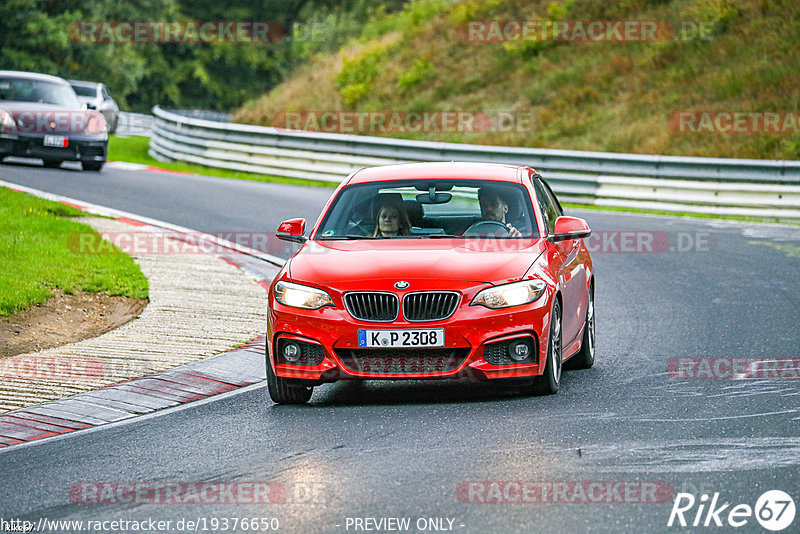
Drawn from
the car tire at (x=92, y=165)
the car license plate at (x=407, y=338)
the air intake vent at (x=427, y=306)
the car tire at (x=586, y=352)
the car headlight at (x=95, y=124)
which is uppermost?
the air intake vent at (x=427, y=306)

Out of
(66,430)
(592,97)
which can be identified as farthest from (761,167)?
(66,430)

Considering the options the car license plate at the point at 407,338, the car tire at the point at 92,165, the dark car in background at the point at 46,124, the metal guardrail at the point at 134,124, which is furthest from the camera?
the metal guardrail at the point at 134,124

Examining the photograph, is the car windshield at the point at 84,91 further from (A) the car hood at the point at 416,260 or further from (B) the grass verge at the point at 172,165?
(A) the car hood at the point at 416,260

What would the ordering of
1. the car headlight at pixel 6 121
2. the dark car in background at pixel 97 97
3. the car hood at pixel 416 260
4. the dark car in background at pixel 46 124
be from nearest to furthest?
the car hood at pixel 416 260 → the car headlight at pixel 6 121 → the dark car in background at pixel 46 124 → the dark car in background at pixel 97 97

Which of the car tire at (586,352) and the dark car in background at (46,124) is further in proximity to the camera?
the dark car in background at (46,124)

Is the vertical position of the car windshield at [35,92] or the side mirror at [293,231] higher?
the side mirror at [293,231]

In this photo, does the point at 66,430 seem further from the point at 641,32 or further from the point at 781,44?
the point at 641,32

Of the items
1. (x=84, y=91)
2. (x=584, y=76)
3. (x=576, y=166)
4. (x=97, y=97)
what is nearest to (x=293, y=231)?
(x=576, y=166)

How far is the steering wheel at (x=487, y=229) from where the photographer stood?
9.43m

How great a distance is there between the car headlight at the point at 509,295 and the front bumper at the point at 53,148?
58.6ft

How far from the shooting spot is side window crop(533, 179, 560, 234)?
9.78 meters

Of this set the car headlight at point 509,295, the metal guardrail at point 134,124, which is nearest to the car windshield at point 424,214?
the car headlight at point 509,295

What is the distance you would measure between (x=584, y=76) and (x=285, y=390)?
25713mm

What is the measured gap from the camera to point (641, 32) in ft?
114
